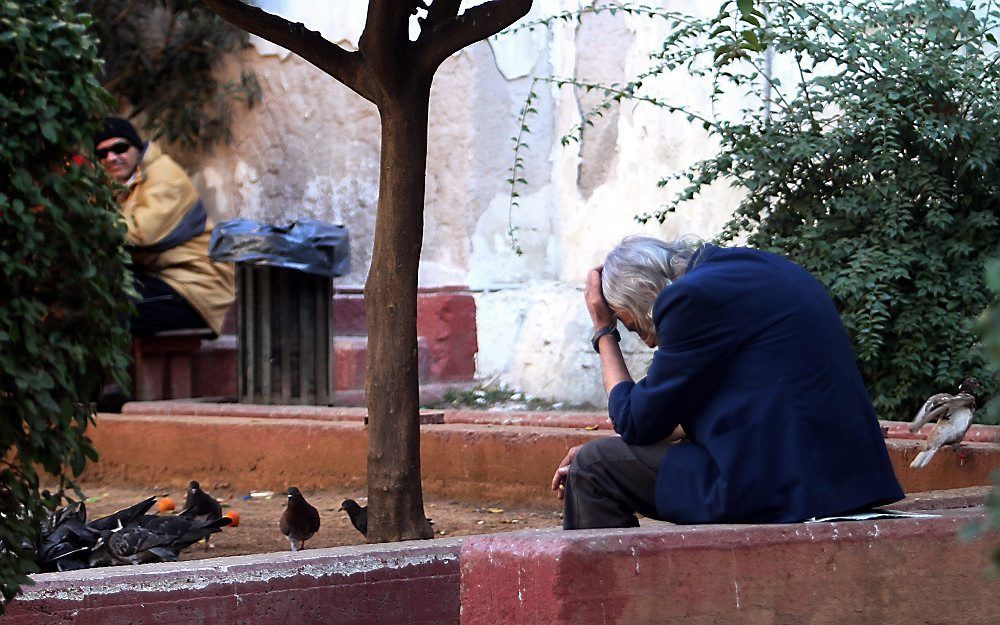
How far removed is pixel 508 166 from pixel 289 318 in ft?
6.36

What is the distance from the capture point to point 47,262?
2.82m

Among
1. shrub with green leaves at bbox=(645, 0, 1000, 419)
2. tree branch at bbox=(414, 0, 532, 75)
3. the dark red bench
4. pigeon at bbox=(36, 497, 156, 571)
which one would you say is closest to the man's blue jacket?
tree branch at bbox=(414, 0, 532, 75)

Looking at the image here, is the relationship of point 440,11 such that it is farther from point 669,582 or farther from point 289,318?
point 289,318

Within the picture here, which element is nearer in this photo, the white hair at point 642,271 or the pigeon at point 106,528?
the white hair at point 642,271

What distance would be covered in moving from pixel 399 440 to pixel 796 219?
2.91m

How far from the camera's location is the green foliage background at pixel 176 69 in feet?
33.6

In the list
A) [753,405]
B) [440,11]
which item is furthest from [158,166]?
[753,405]

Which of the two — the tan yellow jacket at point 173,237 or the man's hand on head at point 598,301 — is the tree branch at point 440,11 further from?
the tan yellow jacket at point 173,237

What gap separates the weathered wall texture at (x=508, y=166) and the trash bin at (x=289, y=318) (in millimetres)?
1066

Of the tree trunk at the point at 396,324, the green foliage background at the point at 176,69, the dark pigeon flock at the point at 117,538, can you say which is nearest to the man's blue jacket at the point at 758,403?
the tree trunk at the point at 396,324

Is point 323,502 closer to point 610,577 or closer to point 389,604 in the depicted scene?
point 389,604

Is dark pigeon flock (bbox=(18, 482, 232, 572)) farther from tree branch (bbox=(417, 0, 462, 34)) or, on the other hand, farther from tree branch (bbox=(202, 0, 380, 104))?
tree branch (bbox=(417, 0, 462, 34))

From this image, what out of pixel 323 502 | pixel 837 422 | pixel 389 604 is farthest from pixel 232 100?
pixel 837 422

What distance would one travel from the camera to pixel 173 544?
457 centimetres
